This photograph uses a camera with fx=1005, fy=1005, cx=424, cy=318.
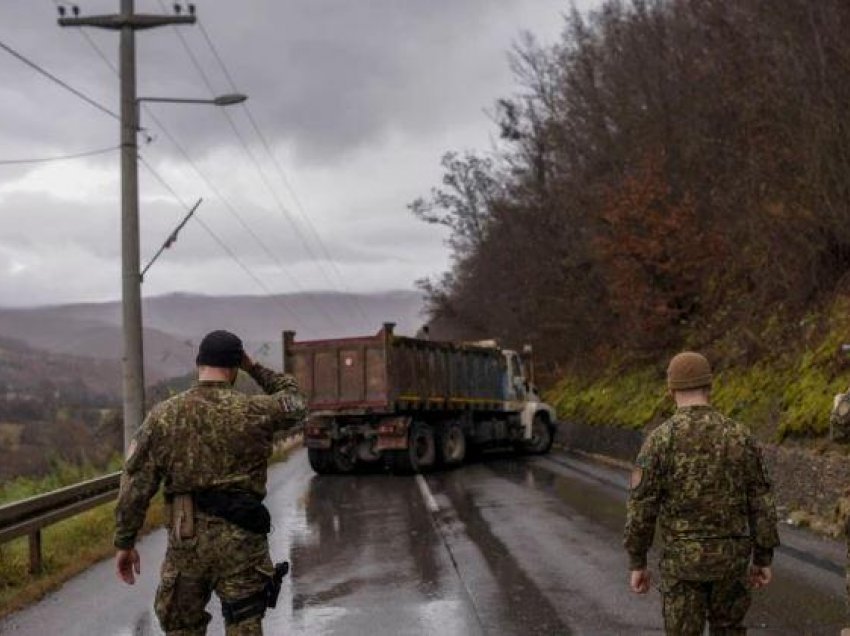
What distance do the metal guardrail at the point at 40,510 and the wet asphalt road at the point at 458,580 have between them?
0.65m

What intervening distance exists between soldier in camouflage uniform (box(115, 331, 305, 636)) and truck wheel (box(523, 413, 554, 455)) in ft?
73.0

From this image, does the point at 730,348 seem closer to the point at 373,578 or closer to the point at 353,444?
the point at 353,444

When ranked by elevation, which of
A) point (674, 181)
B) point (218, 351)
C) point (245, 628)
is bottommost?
point (245, 628)

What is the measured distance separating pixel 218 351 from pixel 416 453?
659 inches

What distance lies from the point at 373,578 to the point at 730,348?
14.1 m

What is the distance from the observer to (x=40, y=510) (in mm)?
10242

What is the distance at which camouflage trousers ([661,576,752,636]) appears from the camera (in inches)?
174

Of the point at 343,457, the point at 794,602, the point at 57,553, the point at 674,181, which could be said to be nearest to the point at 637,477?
the point at 794,602

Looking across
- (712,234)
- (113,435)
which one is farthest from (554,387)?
(113,435)

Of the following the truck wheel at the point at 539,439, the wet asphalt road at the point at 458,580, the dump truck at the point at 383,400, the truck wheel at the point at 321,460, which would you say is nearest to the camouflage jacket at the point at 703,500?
the wet asphalt road at the point at 458,580

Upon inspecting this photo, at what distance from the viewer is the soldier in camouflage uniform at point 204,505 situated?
4.49 metres

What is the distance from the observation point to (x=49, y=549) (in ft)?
37.9

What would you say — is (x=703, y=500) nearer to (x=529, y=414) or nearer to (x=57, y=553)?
(x=57, y=553)

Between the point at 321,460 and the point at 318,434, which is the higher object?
the point at 318,434
